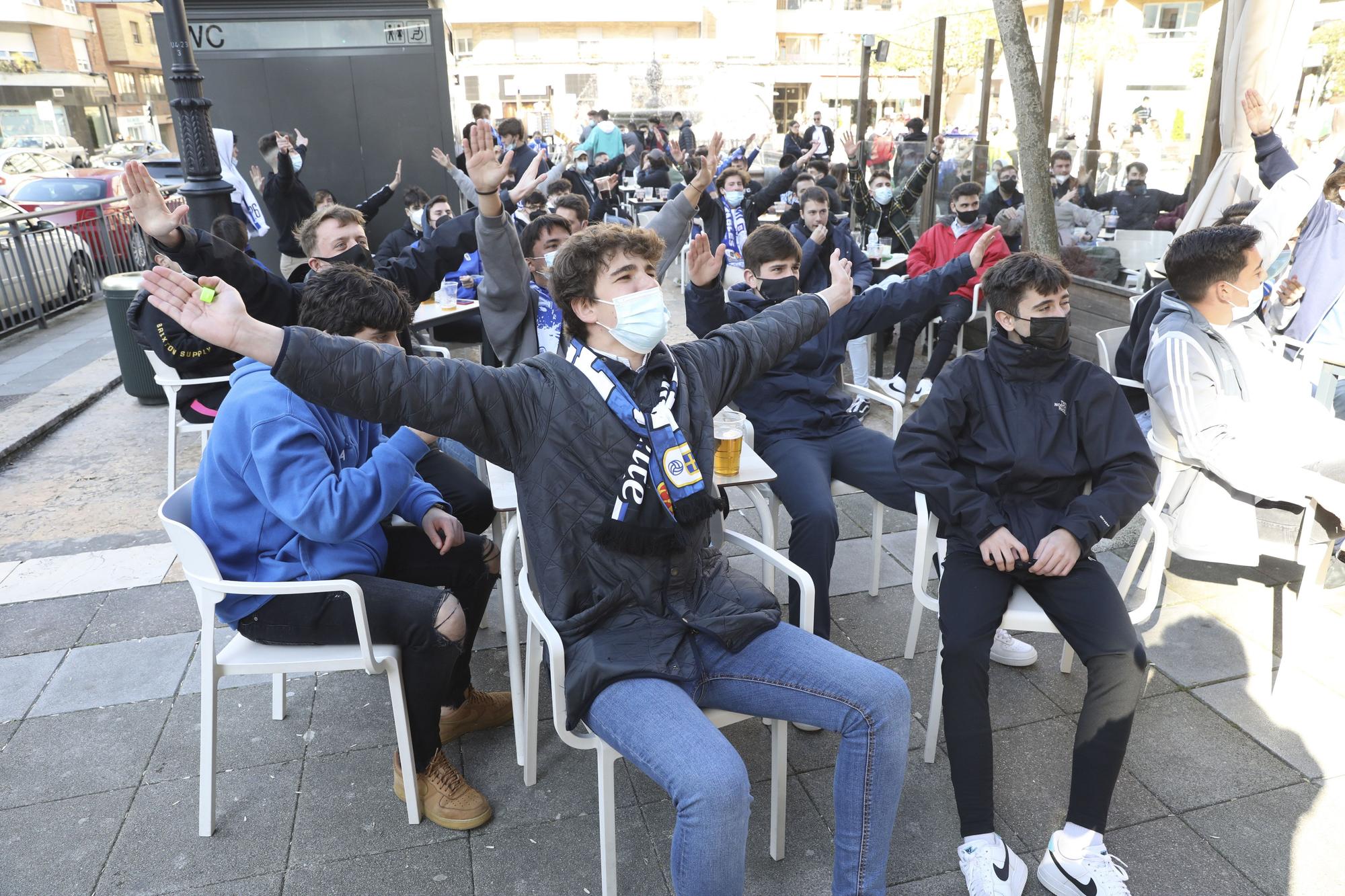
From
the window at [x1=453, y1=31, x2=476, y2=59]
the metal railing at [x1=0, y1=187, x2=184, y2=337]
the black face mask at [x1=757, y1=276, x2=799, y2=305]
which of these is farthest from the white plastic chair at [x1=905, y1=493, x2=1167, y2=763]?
the window at [x1=453, y1=31, x2=476, y2=59]

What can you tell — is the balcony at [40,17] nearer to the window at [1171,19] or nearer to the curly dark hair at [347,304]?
the window at [1171,19]

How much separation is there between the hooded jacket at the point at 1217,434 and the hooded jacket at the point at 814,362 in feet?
2.56

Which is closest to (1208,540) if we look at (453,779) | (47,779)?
(453,779)

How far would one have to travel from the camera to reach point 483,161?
3.20m

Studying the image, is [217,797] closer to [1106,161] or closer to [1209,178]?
[1209,178]

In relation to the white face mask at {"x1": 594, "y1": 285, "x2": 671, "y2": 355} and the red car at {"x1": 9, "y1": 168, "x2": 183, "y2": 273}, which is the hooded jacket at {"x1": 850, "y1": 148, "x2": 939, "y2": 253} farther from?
the red car at {"x1": 9, "y1": 168, "x2": 183, "y2": 273}

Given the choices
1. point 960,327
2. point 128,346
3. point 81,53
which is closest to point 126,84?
point 81,53

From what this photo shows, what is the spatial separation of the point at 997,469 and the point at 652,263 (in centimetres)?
122

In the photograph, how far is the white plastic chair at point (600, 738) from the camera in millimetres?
2080

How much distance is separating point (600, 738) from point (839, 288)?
4.97 feet

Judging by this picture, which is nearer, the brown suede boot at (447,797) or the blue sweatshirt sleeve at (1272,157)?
the brown suede boot at (447,797)

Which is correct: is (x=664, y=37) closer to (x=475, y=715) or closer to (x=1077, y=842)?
(x=475, y=715)

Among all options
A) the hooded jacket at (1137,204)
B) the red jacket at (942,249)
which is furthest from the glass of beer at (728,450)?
the hooded jacket at (1137,204)

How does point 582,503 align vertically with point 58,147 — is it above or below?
below
